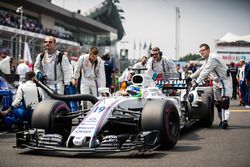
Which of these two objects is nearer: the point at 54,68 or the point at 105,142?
the point at 105,142

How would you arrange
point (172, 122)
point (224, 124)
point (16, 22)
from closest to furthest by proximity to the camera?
point (172, 122), point (224, 124), point (16, 22)

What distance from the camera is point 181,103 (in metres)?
9.05

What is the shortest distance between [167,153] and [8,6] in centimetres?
3722

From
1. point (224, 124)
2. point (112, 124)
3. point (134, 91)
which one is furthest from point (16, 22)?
point (112, 124)

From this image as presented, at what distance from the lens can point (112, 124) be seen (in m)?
7.15

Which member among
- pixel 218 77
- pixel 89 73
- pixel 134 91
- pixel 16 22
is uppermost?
pixel 16 22

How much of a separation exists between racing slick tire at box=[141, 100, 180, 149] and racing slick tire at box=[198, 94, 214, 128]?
2745 mm

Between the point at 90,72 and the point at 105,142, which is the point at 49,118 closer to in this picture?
the point at 105,142

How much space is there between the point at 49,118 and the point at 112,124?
0.93m

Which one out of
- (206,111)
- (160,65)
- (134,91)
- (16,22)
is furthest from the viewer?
(16,22)

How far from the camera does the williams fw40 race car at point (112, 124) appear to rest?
6184 mm

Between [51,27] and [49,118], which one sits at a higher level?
[51,27]

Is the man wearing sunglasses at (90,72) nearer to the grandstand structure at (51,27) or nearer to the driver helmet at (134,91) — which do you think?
the driver helmet at (134,91)

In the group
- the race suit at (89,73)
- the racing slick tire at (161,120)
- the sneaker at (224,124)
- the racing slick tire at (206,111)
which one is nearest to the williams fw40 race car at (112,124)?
the racing slick tire at (161,120)
